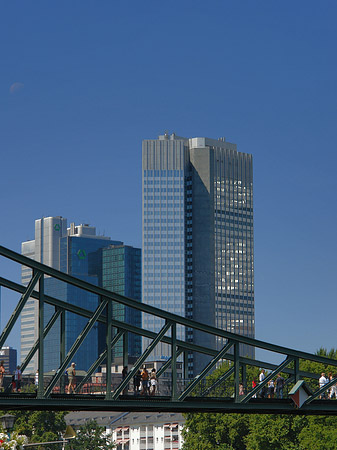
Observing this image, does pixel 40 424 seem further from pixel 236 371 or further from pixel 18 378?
pixel 18 378

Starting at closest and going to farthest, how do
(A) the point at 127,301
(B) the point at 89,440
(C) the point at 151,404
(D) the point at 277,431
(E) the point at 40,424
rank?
(A) the point at 127,301, (C) the point at 151,404, (D) the point at 277,431, (E) the point at 40,424, (B) the point at 89,440

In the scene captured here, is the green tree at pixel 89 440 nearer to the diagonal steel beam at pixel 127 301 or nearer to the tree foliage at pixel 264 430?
the tree foliage at pixel 264 430

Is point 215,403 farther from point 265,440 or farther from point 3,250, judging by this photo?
point 265,440

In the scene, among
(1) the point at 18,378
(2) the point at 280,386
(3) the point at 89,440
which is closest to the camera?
(1) the point at 18,378

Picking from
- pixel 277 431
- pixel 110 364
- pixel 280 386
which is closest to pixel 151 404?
pixel 110 364

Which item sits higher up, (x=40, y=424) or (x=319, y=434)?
(x=40, y=424)

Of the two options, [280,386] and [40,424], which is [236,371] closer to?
[280,386]

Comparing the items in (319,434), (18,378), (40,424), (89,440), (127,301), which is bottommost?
(89,440)

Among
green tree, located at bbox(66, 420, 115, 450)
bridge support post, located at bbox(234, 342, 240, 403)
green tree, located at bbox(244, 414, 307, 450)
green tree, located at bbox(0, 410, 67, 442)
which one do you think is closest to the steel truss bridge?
bridge support post, located at bbox(234, 342, 240, 403)

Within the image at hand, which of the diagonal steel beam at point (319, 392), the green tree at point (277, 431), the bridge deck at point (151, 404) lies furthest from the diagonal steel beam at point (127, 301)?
the green tree at point (277, 431)

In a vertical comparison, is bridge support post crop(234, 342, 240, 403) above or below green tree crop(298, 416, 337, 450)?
Answer: above

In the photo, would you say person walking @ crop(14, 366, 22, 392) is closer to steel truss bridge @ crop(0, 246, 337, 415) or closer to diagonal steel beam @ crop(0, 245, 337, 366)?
steel truss bridge @ crop(0, 246, 337, 415)

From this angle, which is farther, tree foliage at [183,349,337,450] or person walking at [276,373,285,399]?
tree foliage at [183,349,337,450]

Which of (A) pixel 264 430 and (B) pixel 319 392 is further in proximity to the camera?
(A) pixel 264 430
